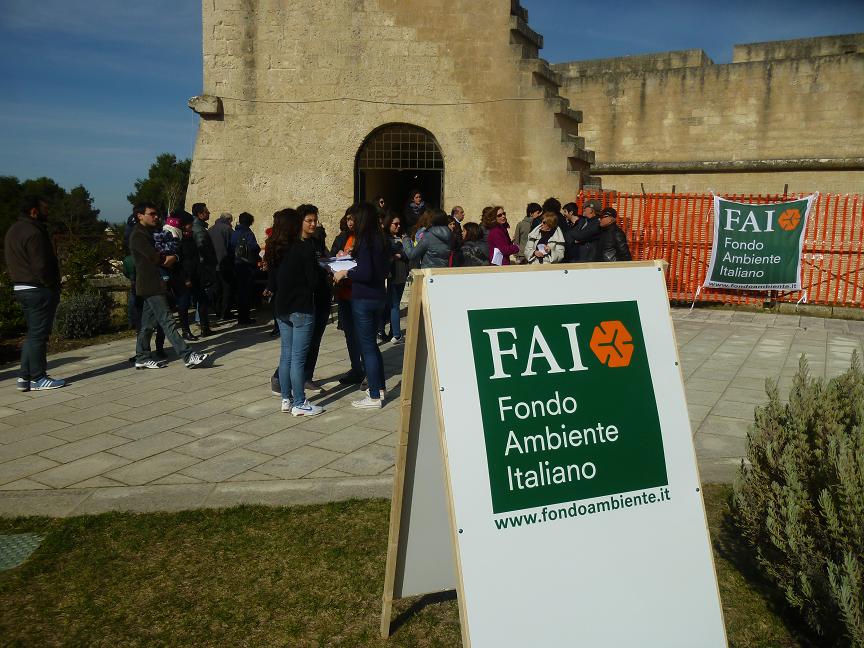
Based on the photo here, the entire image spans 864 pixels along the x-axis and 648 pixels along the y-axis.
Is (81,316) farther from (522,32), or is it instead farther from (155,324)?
(522,32)

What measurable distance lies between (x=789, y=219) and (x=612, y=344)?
10778 mm

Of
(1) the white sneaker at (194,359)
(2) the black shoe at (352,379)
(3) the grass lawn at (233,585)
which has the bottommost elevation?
(3) the grass lawn at (233,585)

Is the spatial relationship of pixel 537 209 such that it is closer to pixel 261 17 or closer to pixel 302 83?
pixel 302 83

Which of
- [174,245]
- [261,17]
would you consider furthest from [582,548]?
[261,17]

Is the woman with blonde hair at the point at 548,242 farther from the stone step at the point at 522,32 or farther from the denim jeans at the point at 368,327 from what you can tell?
the stone step at the point at 522,32

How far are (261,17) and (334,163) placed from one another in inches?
117

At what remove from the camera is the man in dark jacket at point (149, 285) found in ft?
24.2

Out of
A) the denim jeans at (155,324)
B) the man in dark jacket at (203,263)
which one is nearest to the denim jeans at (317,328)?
the denim jeans at (155,324)

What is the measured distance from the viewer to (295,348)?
5848mm

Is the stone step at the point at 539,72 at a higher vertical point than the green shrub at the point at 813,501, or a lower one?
higher

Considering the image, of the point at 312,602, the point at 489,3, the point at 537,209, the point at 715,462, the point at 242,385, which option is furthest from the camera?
the point at 489,3

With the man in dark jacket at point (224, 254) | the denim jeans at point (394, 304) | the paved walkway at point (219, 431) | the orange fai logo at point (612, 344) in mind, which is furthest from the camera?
the man in dark jacket at point (224, 254)

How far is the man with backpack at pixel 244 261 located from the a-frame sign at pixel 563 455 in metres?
8.46

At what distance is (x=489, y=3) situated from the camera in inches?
484
